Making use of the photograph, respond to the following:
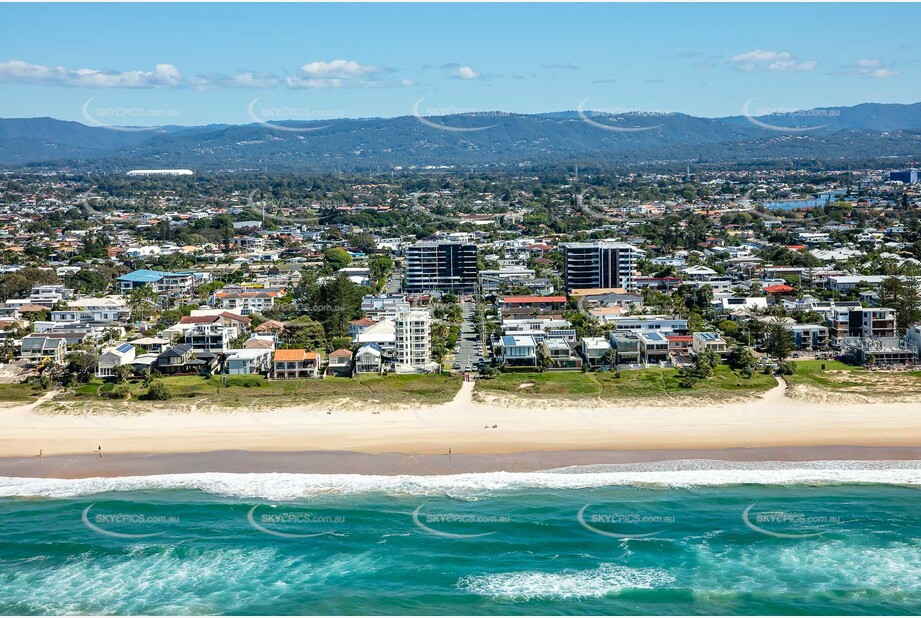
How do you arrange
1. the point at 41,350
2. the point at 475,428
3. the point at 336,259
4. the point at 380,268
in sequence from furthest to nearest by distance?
the point at 336,259 < the point at 380,268 < the point at 41,350 < the point at 475,428

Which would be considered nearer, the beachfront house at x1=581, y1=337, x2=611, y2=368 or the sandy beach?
the sandy beach

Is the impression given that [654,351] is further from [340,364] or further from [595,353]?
[340,364]

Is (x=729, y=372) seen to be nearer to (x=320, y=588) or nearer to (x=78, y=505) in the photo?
(x=320, y=588)

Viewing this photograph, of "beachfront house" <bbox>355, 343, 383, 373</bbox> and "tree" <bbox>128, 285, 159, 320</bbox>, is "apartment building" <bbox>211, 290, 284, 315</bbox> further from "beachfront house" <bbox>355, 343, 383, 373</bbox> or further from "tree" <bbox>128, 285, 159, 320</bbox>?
"beachfront house" <bbox>355, 343, 383, 373</bbox>

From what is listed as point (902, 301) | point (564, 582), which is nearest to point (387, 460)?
point (564, 582)

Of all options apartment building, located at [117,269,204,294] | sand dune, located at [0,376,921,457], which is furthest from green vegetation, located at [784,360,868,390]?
apartment building, located at [117,269,204,294]

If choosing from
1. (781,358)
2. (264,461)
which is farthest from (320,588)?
(781,358)
